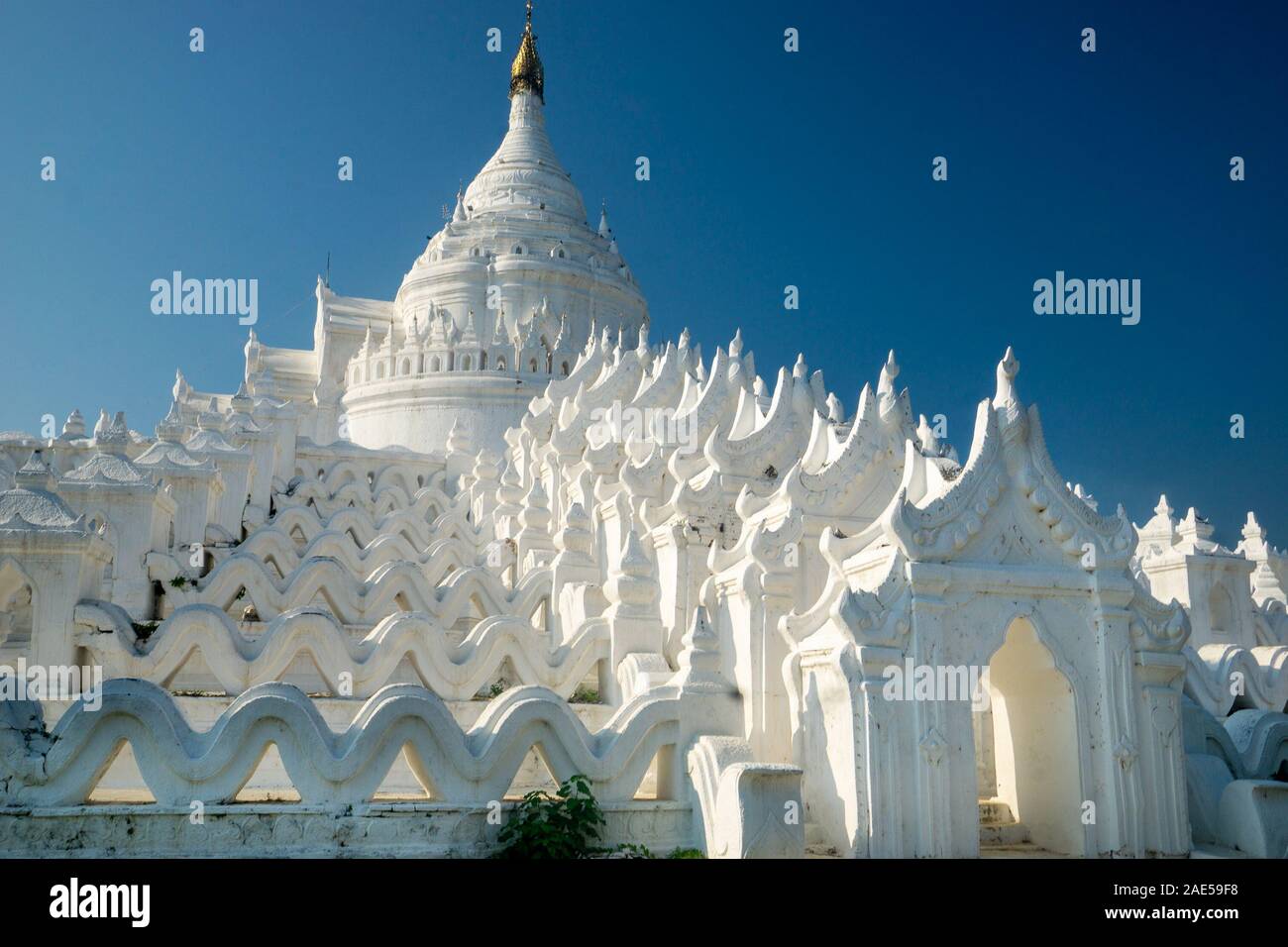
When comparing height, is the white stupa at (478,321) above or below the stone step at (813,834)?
above

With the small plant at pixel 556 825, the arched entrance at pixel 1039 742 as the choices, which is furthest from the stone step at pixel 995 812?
the small plant at pixel 556 825

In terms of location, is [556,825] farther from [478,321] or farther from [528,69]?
[528,69]

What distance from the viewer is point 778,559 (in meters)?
11.2

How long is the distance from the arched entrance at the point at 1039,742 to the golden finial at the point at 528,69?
49671 millimetres

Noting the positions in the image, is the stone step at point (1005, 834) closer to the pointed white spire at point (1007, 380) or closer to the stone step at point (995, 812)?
the stone step at point (995, 812)

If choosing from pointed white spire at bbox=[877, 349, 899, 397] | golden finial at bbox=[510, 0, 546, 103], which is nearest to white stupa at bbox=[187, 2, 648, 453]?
golden finial at bbox=[510, 0, 546, 103]

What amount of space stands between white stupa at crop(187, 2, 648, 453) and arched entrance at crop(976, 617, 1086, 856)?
24.1 meters

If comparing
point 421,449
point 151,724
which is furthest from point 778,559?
point 421,449

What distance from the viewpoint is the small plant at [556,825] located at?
8977mm

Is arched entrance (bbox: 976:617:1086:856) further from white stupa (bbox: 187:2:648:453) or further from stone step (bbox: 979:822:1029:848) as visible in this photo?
white stupa (bbox: 187:2:648:453)

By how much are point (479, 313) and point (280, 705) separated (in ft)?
112

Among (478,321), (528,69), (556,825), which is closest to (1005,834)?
(556,825)

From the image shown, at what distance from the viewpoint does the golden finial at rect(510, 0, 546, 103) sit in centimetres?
5572
